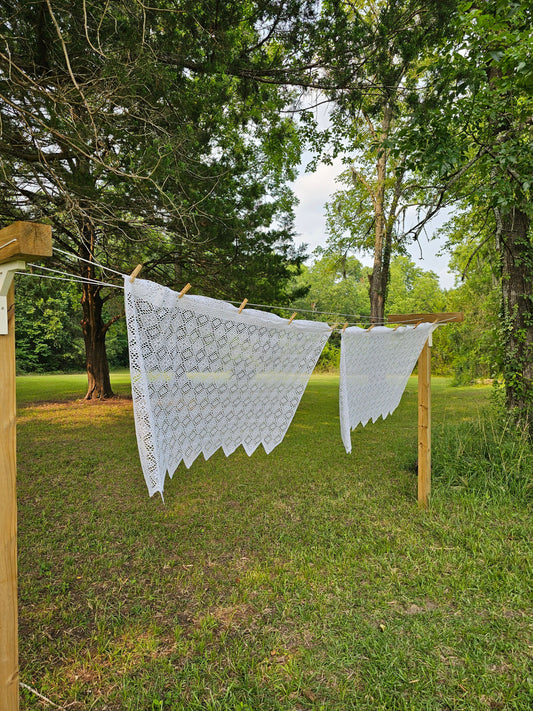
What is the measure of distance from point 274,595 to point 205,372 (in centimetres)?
135

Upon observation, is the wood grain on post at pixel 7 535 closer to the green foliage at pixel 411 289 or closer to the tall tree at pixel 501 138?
the tall tree at pixel 501 138

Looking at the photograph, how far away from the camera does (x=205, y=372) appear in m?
2.35

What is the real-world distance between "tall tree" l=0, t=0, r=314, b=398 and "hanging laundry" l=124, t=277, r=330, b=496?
1881 mm

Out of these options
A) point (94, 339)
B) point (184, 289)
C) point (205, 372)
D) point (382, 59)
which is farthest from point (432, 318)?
point (94, 339)

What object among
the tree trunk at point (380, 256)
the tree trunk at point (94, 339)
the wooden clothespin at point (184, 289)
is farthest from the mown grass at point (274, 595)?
the tree trunk at point (380, 256)

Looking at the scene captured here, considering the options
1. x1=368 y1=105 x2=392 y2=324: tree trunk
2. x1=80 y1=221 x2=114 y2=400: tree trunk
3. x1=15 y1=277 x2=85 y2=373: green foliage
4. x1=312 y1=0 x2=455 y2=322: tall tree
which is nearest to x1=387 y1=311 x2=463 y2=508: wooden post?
x1=312 y1=0 x2=455 y2=322: tall tree

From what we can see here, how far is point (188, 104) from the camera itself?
441 centimetres

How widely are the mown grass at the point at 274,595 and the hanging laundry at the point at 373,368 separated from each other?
885mm

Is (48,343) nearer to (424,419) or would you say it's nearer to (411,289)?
(424,419)

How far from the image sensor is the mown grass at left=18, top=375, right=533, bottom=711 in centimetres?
169

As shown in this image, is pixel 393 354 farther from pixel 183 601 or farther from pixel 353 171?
pixel 353 171

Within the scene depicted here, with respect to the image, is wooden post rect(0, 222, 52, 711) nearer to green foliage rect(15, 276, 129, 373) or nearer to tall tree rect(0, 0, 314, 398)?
tall tree rect(0, 0, 314, 398)

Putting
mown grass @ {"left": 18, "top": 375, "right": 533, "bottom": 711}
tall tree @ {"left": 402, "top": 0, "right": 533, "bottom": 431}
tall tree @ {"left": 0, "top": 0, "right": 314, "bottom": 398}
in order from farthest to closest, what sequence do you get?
tall tree @ {"left": 0, "top": 0, "right": 314, "bottom": 398} → tall tree @ {"left": 402, "top": 0, "right": 533, "bottom": 431} → mown grass @ {"left": 18, "top": 375, "right": 533, "bottom": 711}

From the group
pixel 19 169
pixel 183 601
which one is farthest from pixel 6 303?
pixel 19 169
